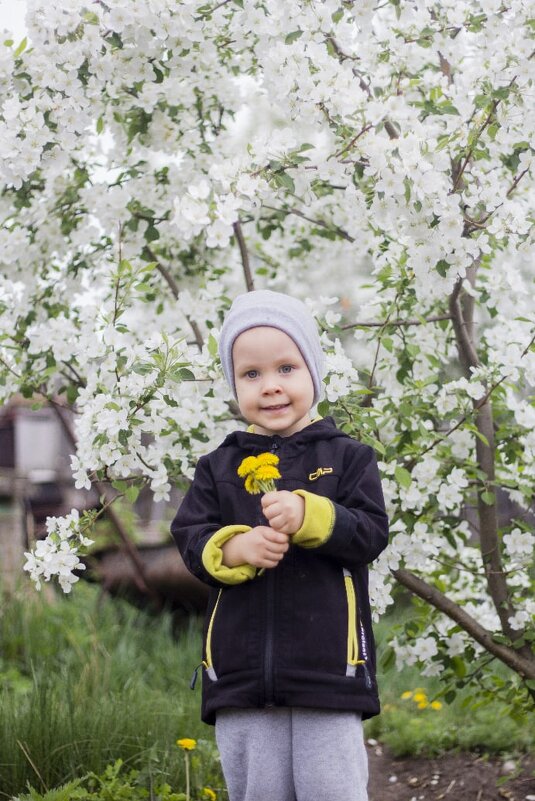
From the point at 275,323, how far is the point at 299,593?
54 cm

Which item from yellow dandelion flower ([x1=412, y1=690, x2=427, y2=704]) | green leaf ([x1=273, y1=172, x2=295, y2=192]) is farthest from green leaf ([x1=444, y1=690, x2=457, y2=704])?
green leaf ([x1=273, y1=172, x2=295, y2=192])

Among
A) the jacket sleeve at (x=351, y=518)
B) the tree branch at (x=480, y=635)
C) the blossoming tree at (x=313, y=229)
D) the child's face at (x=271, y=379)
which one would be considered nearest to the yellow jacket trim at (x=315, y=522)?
the jacket sleeve at (x=351, y=518)

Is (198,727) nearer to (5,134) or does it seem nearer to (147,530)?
(5,134)

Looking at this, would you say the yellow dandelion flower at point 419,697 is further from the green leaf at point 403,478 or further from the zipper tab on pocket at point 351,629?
the zipper tab on pocket at point 351,629

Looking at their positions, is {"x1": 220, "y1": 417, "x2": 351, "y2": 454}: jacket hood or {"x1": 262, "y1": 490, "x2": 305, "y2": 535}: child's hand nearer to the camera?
{"x1": 262, "y1": 490, "x2": 305, "y2": 535}: child's hand

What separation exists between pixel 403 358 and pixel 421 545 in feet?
1.95

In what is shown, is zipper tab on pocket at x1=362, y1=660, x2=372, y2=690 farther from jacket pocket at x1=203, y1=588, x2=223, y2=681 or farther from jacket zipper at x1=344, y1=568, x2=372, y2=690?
jacket pocket at x1=203, y1=588, x2=223, y2=681

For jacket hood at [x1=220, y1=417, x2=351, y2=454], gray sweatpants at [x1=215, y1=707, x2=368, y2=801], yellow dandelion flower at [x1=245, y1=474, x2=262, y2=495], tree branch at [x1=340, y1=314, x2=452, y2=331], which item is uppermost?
tree branch at [x1=340, y1=314, x2=452, y2=331]

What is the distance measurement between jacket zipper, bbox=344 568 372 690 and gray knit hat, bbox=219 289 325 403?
1.37ft

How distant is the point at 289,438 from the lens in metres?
2.10

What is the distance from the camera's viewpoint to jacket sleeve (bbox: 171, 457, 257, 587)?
193 centimetres

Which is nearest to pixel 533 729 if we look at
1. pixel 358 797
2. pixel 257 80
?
pixel 358 797

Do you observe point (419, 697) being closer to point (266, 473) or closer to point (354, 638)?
point (354, 638)

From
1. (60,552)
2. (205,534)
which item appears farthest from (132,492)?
(205,534)
